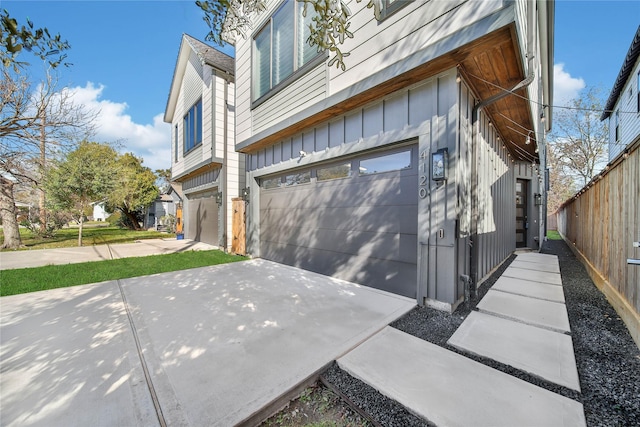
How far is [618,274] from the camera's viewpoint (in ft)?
10.8

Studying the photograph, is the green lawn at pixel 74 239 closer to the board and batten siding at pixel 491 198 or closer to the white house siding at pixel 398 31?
the white house siding at pixel 398 31

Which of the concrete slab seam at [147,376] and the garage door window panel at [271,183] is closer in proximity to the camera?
the concrete slab seam at [147,376]

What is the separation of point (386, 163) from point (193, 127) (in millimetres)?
9259

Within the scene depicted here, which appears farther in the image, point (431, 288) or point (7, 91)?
point (7, 91)

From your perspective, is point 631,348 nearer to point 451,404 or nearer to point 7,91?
point 451,404

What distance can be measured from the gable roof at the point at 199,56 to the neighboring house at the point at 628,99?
11638mm

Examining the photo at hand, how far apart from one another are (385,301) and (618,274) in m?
3.06

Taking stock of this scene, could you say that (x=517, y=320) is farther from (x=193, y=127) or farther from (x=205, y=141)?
(x=193, y=127)

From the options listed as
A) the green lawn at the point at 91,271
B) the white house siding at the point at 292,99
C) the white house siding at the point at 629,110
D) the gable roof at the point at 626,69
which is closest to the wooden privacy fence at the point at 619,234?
the gable roof at the point at 626,69

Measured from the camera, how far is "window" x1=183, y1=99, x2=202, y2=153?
9.64 m

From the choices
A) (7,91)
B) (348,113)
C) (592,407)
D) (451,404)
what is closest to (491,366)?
(592,407)

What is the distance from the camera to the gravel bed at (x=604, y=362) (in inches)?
64.1

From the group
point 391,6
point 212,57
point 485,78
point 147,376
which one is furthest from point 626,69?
point 147,376

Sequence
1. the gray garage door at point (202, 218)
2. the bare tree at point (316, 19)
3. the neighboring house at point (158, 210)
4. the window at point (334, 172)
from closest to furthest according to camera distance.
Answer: the bare tree at point (316, 19)
the window at point (334, 172)
the gray garage door at point (202, 218)
the neighboring house at point (158, 210)
